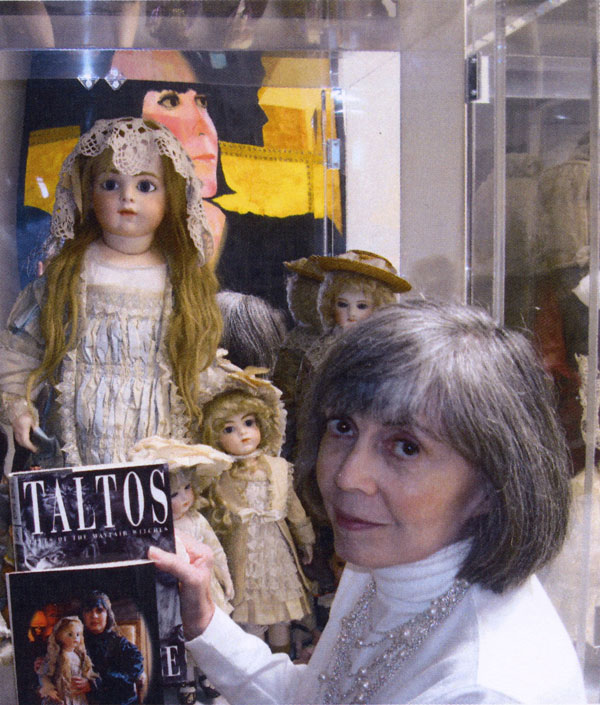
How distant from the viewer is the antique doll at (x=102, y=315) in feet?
4.05

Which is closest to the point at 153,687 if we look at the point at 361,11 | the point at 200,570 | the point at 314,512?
the point at 200,570

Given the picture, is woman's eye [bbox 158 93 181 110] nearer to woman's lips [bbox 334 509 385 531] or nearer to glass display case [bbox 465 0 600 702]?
glass display case [bbox 465 0 600 702]

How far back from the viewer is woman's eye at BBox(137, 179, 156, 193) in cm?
124

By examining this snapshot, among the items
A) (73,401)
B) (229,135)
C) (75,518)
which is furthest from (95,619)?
(229,135)

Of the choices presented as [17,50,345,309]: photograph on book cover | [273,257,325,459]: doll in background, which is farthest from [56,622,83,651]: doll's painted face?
[17,50,345,309]: photograph on book cover

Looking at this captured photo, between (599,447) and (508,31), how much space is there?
30.4 inches

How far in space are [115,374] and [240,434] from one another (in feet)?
0.76

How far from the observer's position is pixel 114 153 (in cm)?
122

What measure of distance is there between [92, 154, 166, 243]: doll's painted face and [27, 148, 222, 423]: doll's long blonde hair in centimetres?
1

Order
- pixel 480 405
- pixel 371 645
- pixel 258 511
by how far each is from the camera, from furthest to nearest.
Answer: pixel 258 511 < pixel 371 645 < pixel 480 405

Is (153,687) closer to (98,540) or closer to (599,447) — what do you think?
(98,540)

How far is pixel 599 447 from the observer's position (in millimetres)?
1426

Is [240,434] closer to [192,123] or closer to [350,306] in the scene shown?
[350,306]

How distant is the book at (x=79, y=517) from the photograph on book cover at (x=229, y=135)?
39 centimetres
